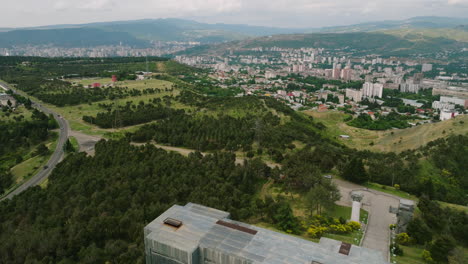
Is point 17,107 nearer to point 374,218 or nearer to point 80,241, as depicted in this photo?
point 80,241

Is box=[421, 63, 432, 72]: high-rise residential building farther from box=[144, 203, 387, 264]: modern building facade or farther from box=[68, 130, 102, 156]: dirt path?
box=[144, 203, 387, 264]: modern building facade

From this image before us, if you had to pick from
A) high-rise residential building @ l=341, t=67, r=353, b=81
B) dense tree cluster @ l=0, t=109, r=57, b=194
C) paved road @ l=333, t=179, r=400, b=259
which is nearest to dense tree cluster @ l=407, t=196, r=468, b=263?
paved road @ l=333, t=179, r=400, b=259

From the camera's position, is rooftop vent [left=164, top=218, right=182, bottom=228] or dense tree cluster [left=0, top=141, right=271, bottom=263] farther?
dense tree cluster [left=0, top=141, right=271, bottom=263]

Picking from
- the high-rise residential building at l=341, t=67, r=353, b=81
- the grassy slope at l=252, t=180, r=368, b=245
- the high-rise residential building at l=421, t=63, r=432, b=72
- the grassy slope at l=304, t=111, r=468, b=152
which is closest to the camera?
the grassy slope at l=252, t=180, r=368, b=245

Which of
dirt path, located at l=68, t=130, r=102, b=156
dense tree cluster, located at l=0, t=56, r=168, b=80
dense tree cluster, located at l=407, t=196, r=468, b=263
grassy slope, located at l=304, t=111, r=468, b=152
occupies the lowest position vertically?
grassy slope, located at l=304, t=111, r=468, b=152

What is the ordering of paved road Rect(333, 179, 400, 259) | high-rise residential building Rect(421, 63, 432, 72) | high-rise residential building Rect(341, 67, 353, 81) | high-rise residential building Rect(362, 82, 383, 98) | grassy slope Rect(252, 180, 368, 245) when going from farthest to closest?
high-rise residential building Rect(421, 63, 432, 72) < high-rise residential building Rect(341, 67, 353, 81) < high-rise residential building Rect(362, 82, 383, 98) < grassy slope Rect(252, 180, 368, 245) < paved road Rect(333, 179, 400, 259)

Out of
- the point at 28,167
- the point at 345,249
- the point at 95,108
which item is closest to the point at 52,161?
the point at 28,167

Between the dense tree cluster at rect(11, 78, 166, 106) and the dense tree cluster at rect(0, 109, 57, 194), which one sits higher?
the dense tree cluster at rect(11, 78, 166, 106)

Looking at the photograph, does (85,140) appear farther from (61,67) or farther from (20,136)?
(61,67)
